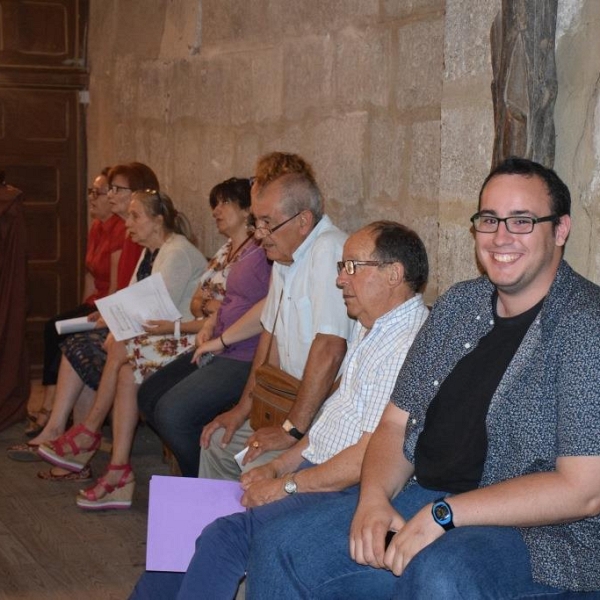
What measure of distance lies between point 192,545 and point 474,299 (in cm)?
115

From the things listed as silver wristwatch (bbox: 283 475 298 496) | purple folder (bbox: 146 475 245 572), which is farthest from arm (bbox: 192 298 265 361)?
silver wristwatch (bbox: 283 475 298 496)

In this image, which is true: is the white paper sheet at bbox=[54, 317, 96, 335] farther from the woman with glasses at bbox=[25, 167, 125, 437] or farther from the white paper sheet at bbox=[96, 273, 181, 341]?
the white paper sheet at bbox=[96, 273, 181, 341]

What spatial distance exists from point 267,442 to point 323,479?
595 mm

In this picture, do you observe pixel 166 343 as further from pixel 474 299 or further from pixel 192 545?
pixel 474 299

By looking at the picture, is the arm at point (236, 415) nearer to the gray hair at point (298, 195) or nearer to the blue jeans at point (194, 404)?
the blue jeans at point (194, 404)

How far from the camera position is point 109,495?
15.7 feet

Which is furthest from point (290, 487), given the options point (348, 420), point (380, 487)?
point (380, 487)

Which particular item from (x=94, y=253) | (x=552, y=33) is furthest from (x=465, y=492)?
(x=94, y=253)

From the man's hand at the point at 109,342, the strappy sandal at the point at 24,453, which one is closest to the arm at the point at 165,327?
the man's hand at the point at 109,342

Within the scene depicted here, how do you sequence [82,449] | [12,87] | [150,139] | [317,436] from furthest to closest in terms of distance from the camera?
1. [12,87]
2. [150,139]
3. [82,449]
4. [317,436]

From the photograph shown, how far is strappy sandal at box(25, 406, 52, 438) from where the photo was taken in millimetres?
5934

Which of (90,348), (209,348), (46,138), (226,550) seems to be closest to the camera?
(226,550)

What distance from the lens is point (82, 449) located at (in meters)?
5.23

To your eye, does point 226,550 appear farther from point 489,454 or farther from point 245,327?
point 245,327
